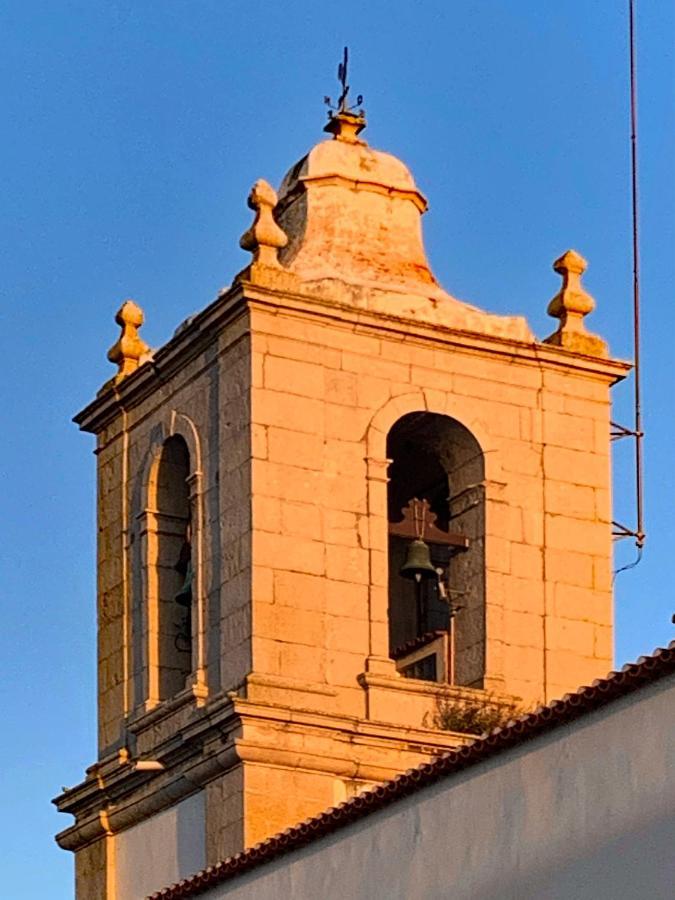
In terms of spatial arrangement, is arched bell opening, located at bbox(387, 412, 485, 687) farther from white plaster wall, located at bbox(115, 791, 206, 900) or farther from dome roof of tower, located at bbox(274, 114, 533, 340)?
white plaster wall, located at bbox(115, 791, 206, 900)

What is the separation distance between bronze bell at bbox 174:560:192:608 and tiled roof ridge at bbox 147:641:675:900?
403cm

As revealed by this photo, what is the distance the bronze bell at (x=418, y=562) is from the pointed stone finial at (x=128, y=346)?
2.89m

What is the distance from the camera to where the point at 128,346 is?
93.6 feet

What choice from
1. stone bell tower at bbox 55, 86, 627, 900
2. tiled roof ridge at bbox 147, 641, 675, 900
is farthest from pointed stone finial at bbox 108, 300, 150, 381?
tiled roof ridge at bbox 147, 641, 675, 900

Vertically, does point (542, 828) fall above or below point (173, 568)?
below

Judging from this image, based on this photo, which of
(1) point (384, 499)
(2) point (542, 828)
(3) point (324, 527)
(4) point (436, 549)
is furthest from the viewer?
(4) point (436, 549)

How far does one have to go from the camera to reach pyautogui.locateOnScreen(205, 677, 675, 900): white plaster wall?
18047 millimetres

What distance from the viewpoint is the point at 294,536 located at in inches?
1024

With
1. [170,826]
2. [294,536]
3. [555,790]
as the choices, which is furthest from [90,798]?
[555,790]

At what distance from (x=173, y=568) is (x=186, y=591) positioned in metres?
0.52

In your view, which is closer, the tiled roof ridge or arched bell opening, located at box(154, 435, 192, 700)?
the tiled roof ridge

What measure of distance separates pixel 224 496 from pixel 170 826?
7.92 feet

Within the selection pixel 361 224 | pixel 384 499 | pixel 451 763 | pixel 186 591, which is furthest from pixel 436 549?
pixel 451 763

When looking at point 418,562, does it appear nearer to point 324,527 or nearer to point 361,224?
point 324,527
